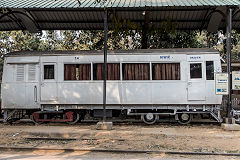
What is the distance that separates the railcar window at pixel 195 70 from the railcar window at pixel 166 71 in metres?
0.59

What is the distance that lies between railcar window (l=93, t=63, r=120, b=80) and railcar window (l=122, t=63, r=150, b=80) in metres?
0.32

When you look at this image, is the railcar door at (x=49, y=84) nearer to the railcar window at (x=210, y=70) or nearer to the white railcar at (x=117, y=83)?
the white railcar at (x=117, y=83)

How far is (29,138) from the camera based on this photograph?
28.3 feet

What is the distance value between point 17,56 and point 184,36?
1207 cm

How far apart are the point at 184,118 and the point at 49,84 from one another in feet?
20.4

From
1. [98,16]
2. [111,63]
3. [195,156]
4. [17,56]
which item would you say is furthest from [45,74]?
[195,156]

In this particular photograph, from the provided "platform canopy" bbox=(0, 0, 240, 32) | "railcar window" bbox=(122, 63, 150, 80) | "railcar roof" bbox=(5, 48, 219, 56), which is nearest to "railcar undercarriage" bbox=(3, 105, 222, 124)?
"railcar window" bbox=(122, 63, 150, 80)

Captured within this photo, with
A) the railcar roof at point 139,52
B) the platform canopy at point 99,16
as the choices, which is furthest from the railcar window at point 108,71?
the platform canopy at point 99,16

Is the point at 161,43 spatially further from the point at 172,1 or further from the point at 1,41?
the point at 1,41

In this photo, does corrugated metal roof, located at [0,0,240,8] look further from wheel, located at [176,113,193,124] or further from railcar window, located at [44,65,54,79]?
wheel, located at [176,113,193,124]

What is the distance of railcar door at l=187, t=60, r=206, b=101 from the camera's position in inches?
421

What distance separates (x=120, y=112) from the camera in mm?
11711

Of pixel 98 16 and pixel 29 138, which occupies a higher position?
pixel 98 16

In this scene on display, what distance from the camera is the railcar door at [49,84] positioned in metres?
11.2
